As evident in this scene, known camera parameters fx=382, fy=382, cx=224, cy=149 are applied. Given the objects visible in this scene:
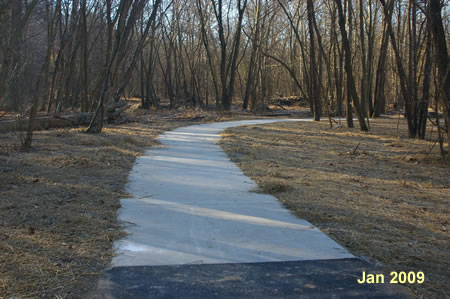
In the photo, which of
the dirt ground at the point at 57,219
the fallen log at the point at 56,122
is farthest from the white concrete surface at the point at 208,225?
the fallen log at the point at 56,122

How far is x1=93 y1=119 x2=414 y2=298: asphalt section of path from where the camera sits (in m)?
2.83

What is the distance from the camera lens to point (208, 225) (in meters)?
4.21

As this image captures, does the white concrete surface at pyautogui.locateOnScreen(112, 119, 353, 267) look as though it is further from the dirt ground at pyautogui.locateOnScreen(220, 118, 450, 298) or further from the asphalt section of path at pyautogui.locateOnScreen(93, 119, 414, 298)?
the dirt ground at pyautogui.locateOnScreen(220, 118, 450, 298)

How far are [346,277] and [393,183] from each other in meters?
4.27

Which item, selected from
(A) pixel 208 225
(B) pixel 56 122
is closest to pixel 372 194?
(A) pixel 208 225

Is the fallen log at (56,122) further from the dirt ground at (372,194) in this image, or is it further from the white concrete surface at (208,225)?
the white concrete surface at (208,225)

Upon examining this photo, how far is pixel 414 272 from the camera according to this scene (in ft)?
10.4

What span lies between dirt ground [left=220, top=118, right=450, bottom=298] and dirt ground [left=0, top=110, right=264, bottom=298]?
92.2 inches

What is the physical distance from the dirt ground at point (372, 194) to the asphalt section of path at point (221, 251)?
0.96 ft

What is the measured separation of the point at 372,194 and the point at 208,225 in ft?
9.56

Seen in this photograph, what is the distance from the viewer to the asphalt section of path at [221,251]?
283 centimetres

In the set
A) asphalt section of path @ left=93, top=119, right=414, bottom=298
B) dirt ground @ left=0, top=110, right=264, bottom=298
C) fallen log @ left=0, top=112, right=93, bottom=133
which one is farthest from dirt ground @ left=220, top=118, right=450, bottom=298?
fallen log @ left=0, top=112, right=93, bottom=133

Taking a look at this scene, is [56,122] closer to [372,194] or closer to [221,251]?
[372,194]

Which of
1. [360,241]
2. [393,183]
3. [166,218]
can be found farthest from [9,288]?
[393,183]
